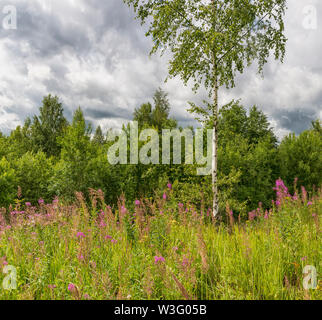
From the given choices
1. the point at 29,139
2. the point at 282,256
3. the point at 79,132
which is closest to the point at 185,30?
the point at 79,132

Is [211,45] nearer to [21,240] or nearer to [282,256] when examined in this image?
[282,256]

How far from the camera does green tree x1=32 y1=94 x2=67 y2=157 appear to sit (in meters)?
20.7

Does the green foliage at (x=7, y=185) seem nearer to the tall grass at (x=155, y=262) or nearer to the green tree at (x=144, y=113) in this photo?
the tall grass at (x=155, y=262)

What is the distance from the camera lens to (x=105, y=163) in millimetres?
8047

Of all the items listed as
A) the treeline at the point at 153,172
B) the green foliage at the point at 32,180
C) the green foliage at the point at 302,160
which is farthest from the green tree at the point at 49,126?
the green foliage at the point at 302,160

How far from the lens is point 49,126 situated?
2158 cm

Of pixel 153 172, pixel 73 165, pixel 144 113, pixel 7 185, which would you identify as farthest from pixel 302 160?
pixel 144 113

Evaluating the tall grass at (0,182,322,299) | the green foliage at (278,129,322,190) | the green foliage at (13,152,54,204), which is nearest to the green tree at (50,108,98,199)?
the green foliage at (13,152,54,204)

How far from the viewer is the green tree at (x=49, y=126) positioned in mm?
20672

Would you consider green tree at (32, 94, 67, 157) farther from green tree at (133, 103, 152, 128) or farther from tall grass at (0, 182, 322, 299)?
tall grass at (0, 182, 322, 299)
